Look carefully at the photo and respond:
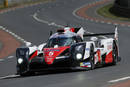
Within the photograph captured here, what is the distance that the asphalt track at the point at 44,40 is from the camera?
1384 centimetres

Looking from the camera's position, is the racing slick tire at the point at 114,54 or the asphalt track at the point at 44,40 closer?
the asphalt track at the point at 44,40

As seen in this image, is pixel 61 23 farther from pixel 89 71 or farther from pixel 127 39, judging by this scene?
pixel 89 71

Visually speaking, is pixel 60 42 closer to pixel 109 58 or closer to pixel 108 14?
pixel 109 58

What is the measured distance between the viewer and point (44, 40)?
32156mm

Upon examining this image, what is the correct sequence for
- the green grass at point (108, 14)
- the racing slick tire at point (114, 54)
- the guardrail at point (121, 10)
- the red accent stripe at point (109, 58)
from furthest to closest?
the green grass at point (108, 14) → the guardrail at point (121, 10) → the racing slick tire at point (114, 54) → the red accent stripe at point (109, 58)

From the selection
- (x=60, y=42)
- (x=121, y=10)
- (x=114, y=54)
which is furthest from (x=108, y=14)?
(x=60, y=42)

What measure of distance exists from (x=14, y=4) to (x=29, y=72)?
54.0 m

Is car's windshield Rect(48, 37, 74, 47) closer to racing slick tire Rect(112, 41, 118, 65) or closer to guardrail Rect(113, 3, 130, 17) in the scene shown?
racing slick tire Rect(112, 41, 118, 65)

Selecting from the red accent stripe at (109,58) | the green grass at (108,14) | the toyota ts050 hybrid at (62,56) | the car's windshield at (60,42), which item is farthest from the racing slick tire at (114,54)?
the green grass at (108,14)

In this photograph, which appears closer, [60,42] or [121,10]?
[60,42]

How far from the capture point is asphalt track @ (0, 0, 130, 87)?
13.8 m

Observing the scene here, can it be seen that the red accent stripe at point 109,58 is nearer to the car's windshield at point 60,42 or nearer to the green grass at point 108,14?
the car's windshield at point 60,42

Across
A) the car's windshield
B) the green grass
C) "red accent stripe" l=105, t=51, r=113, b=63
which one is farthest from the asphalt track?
the green grass

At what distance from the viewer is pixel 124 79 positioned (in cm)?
1407
